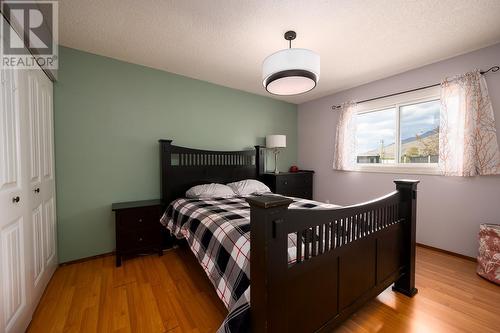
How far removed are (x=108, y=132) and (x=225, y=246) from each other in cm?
211

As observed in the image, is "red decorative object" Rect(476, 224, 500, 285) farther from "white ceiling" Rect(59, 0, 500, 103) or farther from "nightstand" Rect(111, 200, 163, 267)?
"nightstand" Rect(111, 200, 163, 267)

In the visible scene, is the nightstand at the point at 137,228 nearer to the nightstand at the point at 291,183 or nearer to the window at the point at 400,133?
the nightstand at the point at 291,183

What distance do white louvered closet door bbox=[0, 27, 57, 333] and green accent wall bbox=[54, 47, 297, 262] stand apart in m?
0.28

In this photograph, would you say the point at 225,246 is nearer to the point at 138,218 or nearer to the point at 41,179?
the point at 138,218

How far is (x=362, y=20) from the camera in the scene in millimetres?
1809

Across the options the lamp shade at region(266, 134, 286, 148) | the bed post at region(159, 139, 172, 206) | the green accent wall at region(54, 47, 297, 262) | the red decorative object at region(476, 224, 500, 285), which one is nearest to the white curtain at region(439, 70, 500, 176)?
the red decorative object at region(476, 224, 500, 285)

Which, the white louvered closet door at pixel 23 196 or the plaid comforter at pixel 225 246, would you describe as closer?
the plaid comforter at pixel 225 246

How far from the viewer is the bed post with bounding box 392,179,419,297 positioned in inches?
68.6

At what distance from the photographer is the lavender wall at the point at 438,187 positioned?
222 centimetres

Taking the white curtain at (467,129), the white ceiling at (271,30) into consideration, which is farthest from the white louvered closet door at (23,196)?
the white curtain at (467,129)

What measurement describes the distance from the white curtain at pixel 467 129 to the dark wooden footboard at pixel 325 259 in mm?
1208

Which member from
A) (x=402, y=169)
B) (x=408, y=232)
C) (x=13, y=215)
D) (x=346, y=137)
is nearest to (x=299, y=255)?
(x=408, y=232)

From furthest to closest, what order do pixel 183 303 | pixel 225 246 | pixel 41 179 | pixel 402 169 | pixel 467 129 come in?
pixel 402 169 < pixel 467 129 < pixel 41 179 < pixel 183 303 < pixel 225 246

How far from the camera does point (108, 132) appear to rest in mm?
2459
